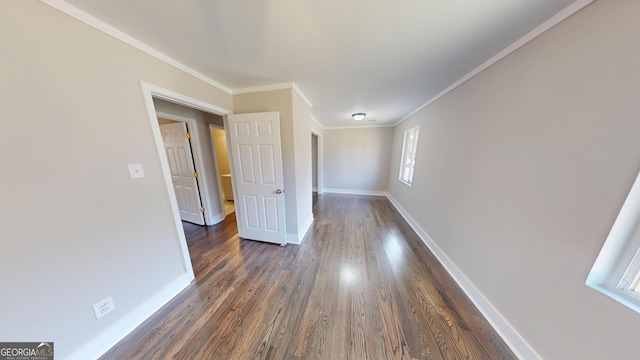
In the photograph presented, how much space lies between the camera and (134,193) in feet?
4.72

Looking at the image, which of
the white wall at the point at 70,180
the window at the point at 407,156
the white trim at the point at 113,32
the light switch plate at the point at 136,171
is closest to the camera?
the white wall at the point at 70,180

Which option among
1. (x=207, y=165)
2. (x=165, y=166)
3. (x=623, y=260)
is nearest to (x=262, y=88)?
(x=165, y=166)

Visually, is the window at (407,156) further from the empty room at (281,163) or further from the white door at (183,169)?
the white door at (183,169)

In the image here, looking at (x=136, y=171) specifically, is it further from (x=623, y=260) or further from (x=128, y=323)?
(x=623, y=260)

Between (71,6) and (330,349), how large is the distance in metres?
2.95

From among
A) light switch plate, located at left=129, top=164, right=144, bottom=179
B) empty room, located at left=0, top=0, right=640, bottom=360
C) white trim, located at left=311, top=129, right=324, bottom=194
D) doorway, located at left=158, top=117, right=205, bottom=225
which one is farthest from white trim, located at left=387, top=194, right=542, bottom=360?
doorway, located at left=158, top=117, right=205, bottom=225

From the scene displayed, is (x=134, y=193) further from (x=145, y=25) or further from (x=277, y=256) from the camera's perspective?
(x=277, y=256)

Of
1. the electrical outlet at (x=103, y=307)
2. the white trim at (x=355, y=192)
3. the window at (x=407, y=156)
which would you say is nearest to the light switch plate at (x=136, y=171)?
the electrical outlet at (x=103, y=307)

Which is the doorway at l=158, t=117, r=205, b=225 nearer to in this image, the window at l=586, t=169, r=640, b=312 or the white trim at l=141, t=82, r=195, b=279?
the white trim at l=141, t=82, r=195, b=279

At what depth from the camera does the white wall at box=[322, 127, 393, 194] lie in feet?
16.7

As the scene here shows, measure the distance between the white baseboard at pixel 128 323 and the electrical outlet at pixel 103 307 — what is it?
0.46 ft

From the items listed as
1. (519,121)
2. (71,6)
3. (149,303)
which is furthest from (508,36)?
(149,303)

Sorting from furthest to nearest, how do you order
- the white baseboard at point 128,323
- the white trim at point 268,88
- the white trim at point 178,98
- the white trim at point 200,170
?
the white trim at point 200,170 < the white trim at point 268,88 < the white trim at point 178,98 < the white baseboard at point 128,323

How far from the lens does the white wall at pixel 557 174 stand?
85cm
